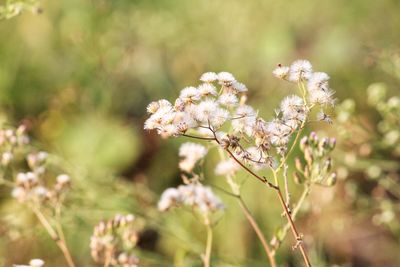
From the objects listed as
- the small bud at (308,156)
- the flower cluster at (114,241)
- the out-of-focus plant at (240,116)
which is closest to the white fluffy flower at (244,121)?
the out-of-focus plant at (240,116)

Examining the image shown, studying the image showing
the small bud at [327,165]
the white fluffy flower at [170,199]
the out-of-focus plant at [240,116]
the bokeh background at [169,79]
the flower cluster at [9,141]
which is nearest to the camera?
the out-of-focus plant at [240,116]

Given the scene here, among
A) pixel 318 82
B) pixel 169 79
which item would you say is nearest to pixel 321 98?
pixel 318 82

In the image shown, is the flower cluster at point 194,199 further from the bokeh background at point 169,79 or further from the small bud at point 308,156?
the bokeh background at point 169,79

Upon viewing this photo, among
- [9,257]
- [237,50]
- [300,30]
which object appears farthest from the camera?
[300,30]

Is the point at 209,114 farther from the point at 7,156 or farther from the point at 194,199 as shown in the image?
the point at 7,156

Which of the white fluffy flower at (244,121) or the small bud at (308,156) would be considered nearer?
the white fluffy flower at (244,121)

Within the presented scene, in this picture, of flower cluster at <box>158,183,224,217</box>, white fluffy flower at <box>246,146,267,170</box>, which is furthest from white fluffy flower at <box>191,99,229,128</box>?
flower cluster at <box>158,183,224,217</box>

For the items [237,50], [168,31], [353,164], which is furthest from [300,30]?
[353,164]

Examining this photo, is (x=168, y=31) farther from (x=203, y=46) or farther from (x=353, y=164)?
(x=353, y=164)
